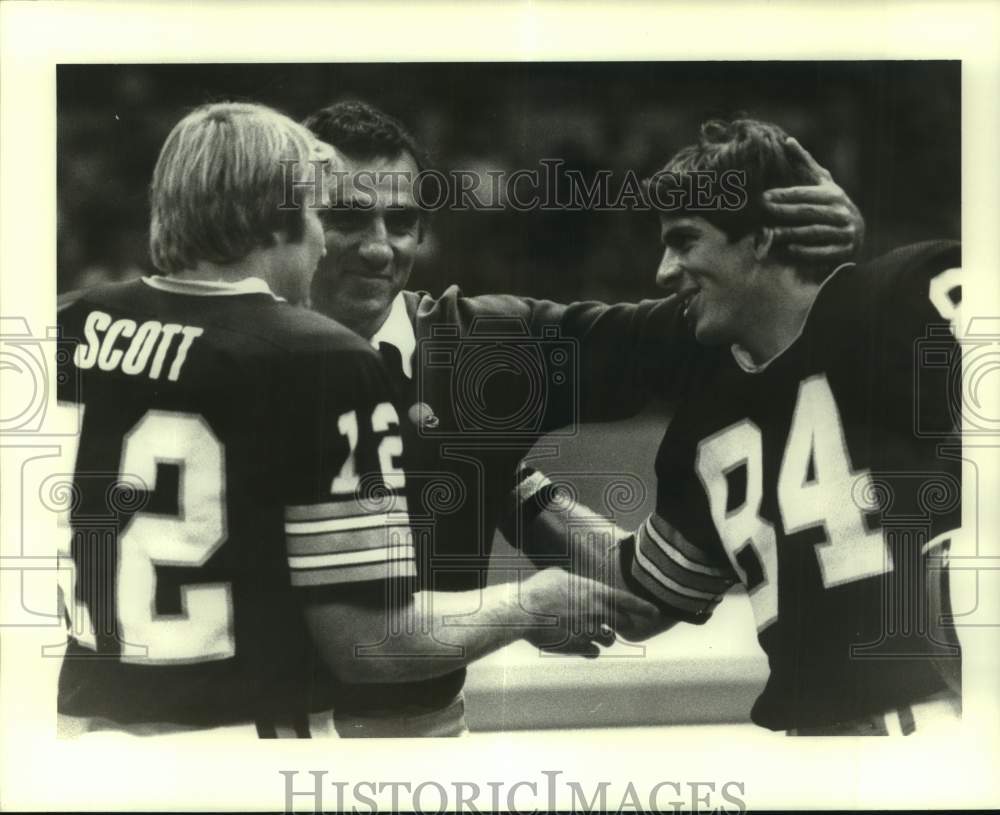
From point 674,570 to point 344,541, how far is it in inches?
44.4

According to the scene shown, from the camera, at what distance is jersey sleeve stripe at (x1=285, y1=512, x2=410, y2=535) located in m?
3.76

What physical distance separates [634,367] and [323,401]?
1060 mm

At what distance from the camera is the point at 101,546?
3805mm

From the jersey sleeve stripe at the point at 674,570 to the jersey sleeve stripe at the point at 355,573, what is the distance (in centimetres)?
80

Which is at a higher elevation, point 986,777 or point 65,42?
point 65,42

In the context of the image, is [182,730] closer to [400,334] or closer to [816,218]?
[400,334]

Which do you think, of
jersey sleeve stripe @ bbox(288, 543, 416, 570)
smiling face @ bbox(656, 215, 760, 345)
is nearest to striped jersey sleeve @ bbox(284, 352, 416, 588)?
jersey sleeve stripe @ bbox(288, 543, 416, 570)

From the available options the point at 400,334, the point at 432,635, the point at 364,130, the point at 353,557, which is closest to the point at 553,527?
the point at 432,635

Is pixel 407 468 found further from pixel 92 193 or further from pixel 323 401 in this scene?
pixel 92 193

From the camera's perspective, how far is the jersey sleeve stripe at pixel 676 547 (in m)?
3.82

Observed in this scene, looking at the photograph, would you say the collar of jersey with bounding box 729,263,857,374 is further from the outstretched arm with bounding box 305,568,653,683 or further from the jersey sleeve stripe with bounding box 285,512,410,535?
the jersey sleeve stripe with bounding box 285,512,410,535

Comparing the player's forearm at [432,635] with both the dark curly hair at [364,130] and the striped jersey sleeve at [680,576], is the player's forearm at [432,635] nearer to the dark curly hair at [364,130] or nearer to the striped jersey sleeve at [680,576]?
the striped jersey sleeve at [680,576]

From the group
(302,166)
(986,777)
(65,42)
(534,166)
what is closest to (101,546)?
(302,166)

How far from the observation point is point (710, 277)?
3.82 meters
